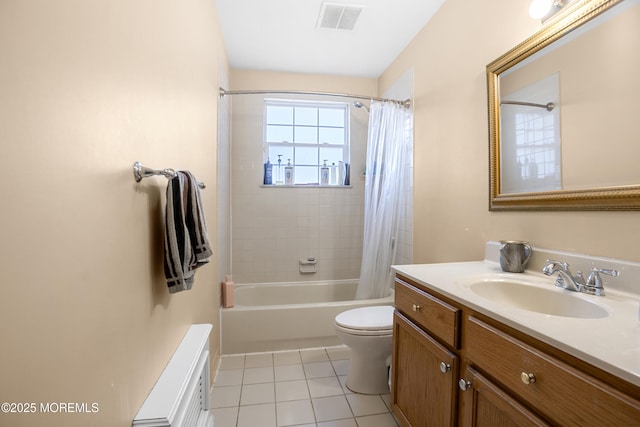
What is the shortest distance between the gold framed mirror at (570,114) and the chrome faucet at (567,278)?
0.80ft

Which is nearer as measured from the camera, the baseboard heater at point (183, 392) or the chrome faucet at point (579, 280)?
the baseboard heater at point (183, 392)

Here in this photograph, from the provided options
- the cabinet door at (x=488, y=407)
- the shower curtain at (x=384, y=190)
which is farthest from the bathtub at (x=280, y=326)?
the cabinet door at (x=488, y=407)

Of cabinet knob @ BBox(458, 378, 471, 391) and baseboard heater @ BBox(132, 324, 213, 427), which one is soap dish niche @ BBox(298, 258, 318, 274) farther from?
cabinet knob @ BBox(458, 378, 471, 391)

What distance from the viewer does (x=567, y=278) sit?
101cm

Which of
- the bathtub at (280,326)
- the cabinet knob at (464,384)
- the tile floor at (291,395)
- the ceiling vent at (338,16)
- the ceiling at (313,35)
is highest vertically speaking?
the ceiling at (313,35)

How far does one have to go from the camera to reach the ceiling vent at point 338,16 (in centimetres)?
197

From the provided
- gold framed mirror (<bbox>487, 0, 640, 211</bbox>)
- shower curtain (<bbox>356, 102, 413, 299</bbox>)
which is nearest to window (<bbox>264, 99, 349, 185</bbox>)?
shower curtain (<bbox>356, 102, 413, 299</bbox>)

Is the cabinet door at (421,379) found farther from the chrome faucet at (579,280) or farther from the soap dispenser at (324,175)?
the soap dispenser at (324,175)

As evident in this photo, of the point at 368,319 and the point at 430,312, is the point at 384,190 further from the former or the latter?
the point at 430,312

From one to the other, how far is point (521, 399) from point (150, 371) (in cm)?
109

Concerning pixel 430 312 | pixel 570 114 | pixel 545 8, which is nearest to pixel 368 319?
pixel 430 312

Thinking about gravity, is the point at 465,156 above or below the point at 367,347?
above

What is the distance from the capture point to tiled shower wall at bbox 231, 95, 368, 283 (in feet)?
9.51

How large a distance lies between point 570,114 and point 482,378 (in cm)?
106
